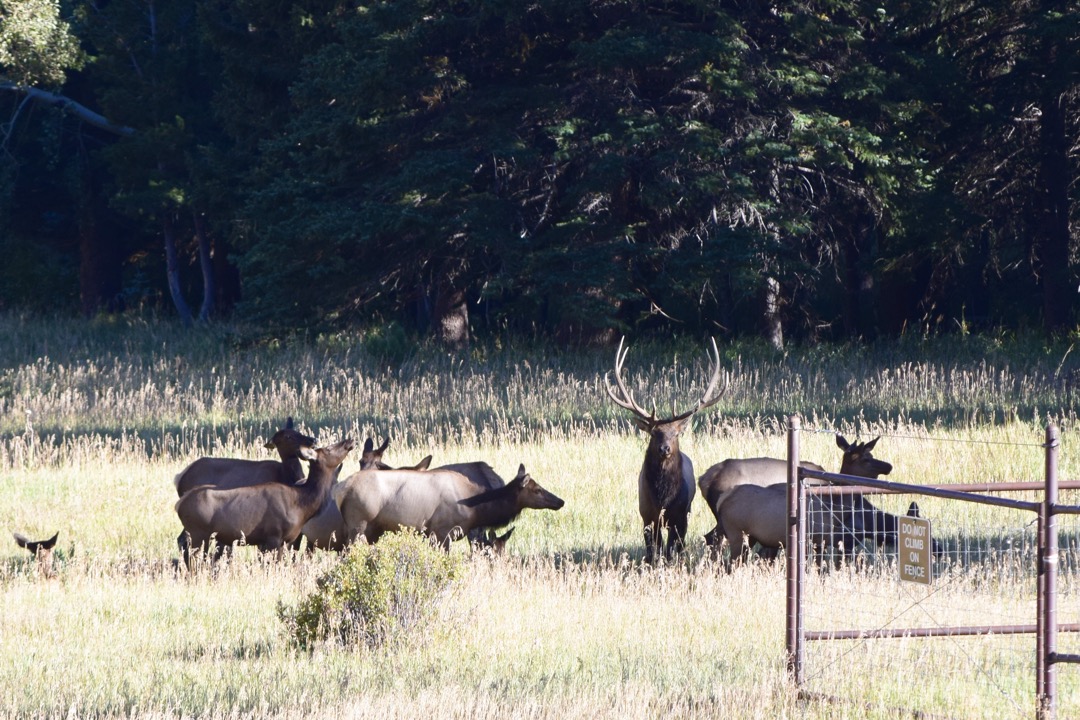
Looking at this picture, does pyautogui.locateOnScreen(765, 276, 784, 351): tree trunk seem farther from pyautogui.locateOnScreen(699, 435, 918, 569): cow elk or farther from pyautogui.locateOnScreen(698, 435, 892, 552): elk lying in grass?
pyautogui.locateOnScreen(699, 435, 918, 569): cow elk

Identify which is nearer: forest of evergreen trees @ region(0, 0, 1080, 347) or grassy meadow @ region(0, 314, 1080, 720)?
grassy meadow @ region(0, 314, 1080, 720)

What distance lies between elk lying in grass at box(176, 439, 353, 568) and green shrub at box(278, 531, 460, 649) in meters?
2.42

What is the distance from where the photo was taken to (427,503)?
10.8 m

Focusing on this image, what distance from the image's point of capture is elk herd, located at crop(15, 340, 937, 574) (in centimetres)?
1025

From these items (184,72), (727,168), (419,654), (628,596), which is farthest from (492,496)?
(184,72)

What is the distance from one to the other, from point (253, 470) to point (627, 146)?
14477 millimetres

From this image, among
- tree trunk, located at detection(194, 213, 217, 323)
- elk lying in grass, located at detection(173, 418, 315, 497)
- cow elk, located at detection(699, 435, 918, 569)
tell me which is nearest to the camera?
cow elk, located at detection(699, 435, 918, 569)

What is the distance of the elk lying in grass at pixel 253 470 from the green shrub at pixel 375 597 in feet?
10.8

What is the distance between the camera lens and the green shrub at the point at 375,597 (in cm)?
784

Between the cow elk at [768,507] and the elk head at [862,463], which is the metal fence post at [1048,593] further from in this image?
the elk head at [862,463]

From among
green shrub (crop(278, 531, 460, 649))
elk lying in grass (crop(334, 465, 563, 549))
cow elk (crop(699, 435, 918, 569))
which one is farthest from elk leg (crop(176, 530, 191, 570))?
cow elk (crop(699, 435, 918, 569))

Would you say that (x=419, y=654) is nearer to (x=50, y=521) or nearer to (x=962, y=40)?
(x=50, y=521)

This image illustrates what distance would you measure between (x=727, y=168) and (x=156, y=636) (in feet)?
62.3

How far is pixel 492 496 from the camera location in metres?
10.9
